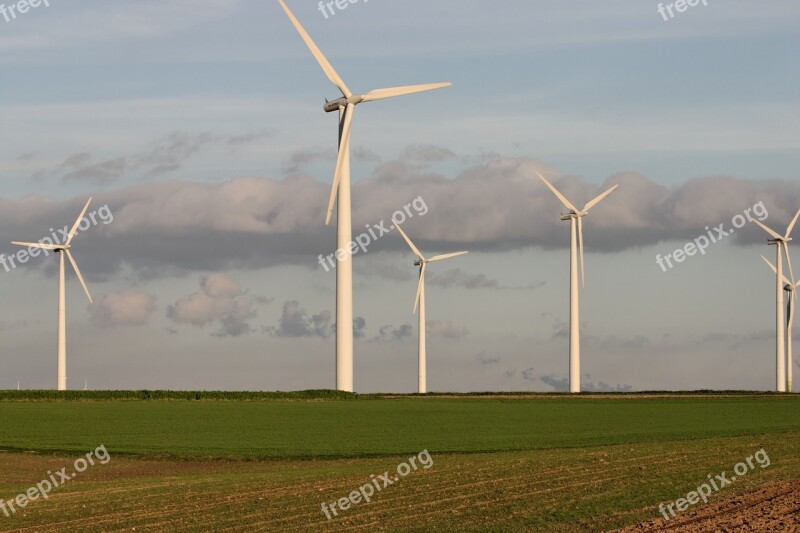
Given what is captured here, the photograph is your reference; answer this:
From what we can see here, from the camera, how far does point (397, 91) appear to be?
3184 inches

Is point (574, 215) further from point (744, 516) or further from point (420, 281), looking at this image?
point (744, 516)

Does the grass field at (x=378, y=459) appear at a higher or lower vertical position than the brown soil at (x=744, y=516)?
higher

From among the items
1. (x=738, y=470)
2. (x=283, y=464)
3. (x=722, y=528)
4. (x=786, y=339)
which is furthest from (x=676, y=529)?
(x=786, y=339)

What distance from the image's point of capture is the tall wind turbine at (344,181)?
8019 cm

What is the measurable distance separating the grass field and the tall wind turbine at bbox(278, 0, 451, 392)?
205 inches

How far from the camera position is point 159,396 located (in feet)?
323

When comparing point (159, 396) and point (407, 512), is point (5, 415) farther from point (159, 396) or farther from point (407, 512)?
point (407, 512)

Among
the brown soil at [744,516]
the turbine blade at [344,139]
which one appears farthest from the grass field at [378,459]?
the turbine blade at [344,139]

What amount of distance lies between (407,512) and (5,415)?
53.4 meters

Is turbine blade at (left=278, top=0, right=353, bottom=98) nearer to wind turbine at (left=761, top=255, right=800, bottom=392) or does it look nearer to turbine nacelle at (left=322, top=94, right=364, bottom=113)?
turbine nacelle at (left=322, top=94, right=364, bottom=113)

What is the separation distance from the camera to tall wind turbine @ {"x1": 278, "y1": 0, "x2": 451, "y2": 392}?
80.2 meters

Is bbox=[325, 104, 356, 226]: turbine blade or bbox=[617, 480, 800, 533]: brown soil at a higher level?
bbox=[325, 104, 356, 226]: turbine blade

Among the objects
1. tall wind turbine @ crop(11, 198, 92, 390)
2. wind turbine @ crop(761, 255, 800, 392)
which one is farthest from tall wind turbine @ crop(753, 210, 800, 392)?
tall wind turbine @ crop(11, 198, 92, 390)

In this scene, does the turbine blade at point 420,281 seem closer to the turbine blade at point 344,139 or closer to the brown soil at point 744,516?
the turbine blade at point 344,139
